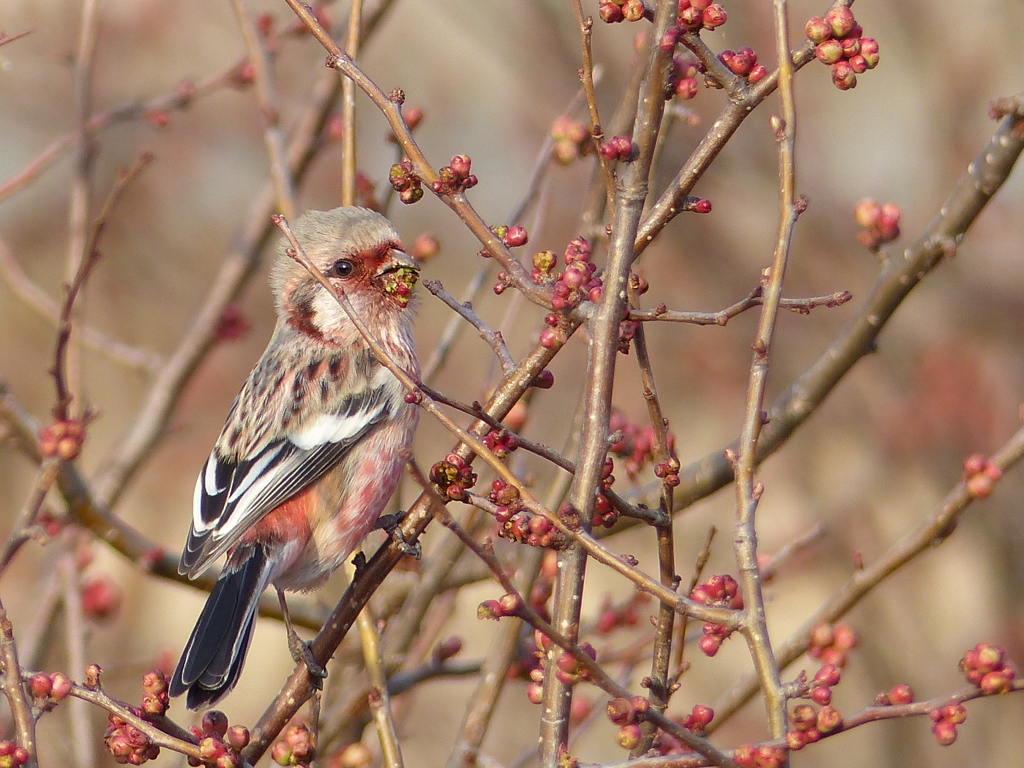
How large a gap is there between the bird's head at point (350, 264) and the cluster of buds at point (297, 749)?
189 cm

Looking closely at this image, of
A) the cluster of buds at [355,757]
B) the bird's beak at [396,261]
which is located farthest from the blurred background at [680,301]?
the cluster of buds at [355,757]

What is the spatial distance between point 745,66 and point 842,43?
0.22 meters

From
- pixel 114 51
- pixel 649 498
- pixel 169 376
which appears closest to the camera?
pixel 649 498

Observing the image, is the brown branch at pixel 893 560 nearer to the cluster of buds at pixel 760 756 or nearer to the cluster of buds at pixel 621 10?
the cluster of buds at pixel 760 756

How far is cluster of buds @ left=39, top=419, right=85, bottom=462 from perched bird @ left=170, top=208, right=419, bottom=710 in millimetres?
635

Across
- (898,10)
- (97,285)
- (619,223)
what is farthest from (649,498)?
(97,285)

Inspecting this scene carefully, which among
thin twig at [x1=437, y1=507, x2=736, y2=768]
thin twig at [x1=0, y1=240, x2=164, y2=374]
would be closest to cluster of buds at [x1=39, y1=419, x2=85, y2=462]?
thin twig at [x1=0, y1=240, x2=164, y2=374]

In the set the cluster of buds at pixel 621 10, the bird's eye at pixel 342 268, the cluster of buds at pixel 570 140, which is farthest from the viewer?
the bird's eye at pixel 342 268

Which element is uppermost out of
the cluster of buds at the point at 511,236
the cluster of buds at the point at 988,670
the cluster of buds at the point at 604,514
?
the cluster of buds at the point at 511,236

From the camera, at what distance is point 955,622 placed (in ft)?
28.5

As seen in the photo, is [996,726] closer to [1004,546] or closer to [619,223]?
[1004,546]

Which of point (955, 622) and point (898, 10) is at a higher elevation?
point (898, 10)

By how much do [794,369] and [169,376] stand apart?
16.7 ft

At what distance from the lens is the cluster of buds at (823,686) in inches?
88.8
